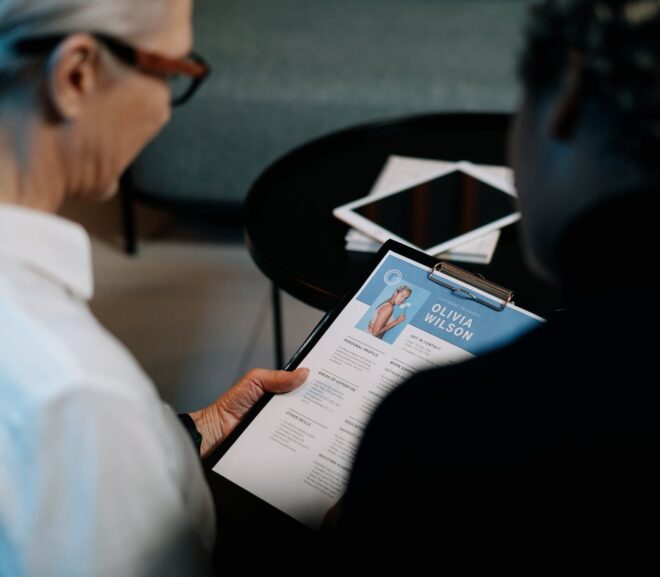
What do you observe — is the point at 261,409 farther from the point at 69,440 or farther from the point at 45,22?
the point at 45,22

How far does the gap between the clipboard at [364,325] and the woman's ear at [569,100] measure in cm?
47

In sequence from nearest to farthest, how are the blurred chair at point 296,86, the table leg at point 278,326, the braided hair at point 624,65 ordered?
1. the braided hair at point 624,65
2. the table leg at point 278,326
3. the blurred chair at point 296,86

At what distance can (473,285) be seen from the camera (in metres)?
1.03

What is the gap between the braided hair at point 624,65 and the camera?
0.49 meters

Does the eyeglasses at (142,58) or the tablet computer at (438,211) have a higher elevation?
the eyeglasses at (142,58)

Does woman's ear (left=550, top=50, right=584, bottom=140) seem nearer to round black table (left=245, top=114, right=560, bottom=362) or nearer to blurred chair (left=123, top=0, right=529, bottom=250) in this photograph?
round black table (left=245, top=114, right=560, bottom=362)

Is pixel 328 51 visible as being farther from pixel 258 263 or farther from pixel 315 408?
pixel 315 408

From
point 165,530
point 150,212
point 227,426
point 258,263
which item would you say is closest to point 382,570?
point 165,530

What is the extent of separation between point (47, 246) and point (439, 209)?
→ 83 centimetres

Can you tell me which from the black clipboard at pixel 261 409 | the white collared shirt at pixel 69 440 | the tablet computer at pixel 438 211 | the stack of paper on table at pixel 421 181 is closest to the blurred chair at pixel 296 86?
the stack of paper on table at pixel 421 181

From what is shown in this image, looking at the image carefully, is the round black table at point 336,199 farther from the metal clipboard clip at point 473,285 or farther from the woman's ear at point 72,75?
the woman's ear at point 72,75

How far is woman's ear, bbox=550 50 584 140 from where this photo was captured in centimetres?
52

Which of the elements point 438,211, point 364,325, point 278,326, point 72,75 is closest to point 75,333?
point 72,75

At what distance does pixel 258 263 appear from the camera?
135 cm
